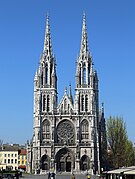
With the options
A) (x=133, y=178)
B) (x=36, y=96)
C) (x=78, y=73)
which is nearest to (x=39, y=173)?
(x=36, y=96)

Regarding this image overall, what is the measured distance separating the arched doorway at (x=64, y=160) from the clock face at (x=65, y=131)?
3098mm

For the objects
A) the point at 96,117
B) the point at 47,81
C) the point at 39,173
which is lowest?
the point at 39,173

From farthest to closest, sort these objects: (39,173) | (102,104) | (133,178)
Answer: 1. (102,104)
2. (39,173)
3. (133,178)

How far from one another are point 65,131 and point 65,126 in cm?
124

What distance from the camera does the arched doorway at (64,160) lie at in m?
98.3

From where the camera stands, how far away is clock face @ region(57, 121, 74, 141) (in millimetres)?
98750

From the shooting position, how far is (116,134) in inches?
3127

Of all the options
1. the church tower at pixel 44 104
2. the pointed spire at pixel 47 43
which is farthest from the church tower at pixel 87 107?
the pointed spire at pixel 47 43

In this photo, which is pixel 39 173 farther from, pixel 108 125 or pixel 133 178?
pixel 133 178

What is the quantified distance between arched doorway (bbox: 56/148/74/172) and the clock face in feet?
10.2

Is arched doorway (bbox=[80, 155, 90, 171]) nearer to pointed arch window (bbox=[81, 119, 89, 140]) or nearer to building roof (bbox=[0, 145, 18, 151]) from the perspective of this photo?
pointed arch window (bbox=[81, 119, 89, 140])

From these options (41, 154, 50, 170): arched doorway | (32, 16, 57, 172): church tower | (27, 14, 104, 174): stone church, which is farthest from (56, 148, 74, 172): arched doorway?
(32, 16, 57, 172): church tower

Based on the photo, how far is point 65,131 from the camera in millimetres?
99062

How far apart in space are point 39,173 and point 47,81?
73.3 ft
